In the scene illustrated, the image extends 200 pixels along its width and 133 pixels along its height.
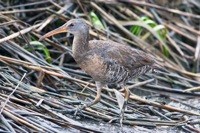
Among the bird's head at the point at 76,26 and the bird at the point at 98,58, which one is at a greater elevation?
the bird's head at the point at 76,26

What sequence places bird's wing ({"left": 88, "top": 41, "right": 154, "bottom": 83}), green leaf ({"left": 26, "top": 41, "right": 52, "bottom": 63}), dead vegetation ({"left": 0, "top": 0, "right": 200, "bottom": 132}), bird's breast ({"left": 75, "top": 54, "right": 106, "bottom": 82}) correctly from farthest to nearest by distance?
green leaf ({"left": 26, "top": 41, "right": 52, "bottom": 63}) → bird's wing ({"left": 88, "top": 41, "right": 154, "bottom": 83}) → bird's breast ({"left": 75, "top": 54, "right": 106, "bottom": 82}) → dead vegetation ({"left": 0, "top": 0, "right": 200, "bottom": 132})

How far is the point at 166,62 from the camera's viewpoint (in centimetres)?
860

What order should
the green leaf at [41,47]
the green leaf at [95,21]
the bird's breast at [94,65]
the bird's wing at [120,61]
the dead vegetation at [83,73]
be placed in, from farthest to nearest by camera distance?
the green leaf at [95,21]
the green leaf at [41,47]
the bird's wing at [120,61]
the bird's breast at [94,65]
the dead vegetation at [83,73]

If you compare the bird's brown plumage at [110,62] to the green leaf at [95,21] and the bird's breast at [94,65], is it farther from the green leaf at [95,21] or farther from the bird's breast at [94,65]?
the green leaf at [95,21]

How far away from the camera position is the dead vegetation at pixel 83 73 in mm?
6073

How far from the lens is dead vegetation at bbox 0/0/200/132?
6073 mm

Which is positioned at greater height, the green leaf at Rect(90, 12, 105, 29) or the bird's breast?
the green leaf at Rect(90, 12, 105, 29)

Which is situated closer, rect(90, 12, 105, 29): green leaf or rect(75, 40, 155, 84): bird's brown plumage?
rect(75, 40, 155, 84): bird's brown plumage

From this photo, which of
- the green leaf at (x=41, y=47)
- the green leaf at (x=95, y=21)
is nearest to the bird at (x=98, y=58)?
the green leaf at (x=41, y=47)

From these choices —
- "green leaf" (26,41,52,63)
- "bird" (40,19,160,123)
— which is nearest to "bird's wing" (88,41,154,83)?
"bird" (40,19,160,123)

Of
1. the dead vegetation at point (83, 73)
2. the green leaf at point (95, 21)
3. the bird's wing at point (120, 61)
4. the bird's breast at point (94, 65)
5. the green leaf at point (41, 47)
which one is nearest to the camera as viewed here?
the dead vegetation at point (83, 73)

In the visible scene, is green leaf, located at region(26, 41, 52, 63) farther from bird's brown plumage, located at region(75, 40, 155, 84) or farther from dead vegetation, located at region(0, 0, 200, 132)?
bird's brown plumage, located at region(75, 40, 155, 84)

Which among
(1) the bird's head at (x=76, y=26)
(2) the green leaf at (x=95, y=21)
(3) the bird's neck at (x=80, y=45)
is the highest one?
(2) the green leaf at (x=95, y=21)

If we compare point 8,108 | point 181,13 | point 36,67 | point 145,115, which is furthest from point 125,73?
point 181,13
